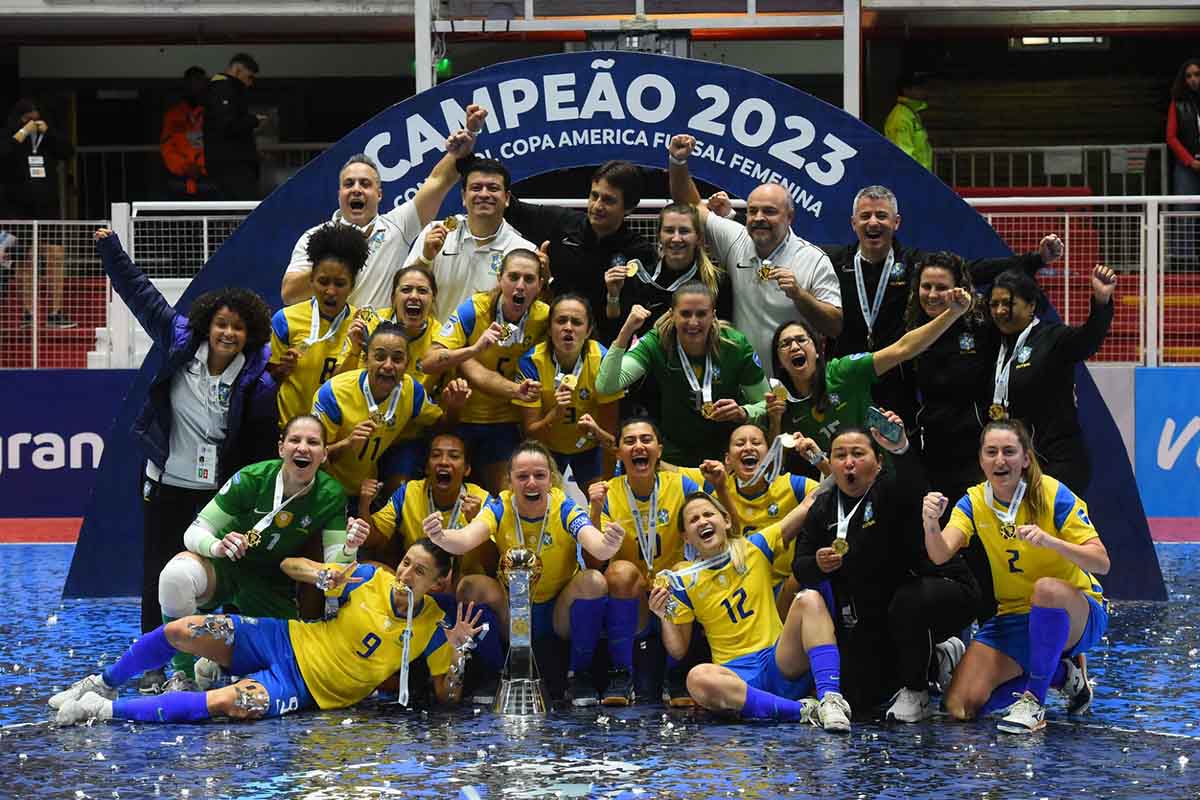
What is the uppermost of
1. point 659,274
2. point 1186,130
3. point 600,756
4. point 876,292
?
point 1186,130

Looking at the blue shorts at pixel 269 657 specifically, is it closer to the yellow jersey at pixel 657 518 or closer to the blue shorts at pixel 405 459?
the blue shorts at pixel 405 459

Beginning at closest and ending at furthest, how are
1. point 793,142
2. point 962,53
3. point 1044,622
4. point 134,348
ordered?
point 1044,622
point 793,142
point 134,348
point 962,53

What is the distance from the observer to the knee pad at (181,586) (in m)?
8.80

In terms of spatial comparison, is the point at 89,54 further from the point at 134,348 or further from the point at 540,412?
the point at 540,412

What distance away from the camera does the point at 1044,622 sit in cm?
826

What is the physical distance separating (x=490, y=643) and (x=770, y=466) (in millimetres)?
1543

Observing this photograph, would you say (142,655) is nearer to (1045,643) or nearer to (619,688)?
(619,688)

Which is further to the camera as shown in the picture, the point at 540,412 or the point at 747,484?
the point at 540,412

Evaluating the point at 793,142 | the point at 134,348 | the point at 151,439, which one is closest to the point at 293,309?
the point at 151,439

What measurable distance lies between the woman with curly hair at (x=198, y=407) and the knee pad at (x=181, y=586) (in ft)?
2.16

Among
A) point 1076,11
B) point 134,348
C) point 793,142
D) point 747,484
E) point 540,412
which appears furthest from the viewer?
point 1076,11

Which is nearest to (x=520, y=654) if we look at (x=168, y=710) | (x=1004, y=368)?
(x=168, y=710)

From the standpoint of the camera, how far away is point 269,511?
29.4 ft

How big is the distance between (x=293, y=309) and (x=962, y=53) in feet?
41.1
